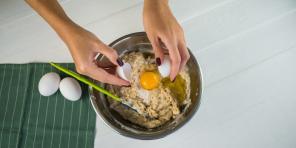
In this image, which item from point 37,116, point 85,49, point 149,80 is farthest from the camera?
point 37,116

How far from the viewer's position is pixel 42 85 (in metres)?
0.91

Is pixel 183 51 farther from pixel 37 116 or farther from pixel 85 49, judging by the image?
pixel 37 116

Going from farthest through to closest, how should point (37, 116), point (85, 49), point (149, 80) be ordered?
point (37, 116)
point (149, 80)
point (85, 49)

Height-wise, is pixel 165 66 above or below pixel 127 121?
above

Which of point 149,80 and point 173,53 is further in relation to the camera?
point 149,80

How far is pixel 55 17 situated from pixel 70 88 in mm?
255

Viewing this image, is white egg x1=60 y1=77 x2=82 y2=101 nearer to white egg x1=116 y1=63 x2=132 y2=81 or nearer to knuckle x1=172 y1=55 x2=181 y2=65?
white egg x1=116 y1=63 x2=132 y2=81

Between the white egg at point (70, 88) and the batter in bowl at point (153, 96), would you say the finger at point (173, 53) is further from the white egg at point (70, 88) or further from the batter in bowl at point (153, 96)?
the white egg at point (70, 88)

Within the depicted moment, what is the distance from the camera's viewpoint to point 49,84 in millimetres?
906

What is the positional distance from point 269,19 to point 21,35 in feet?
2.76

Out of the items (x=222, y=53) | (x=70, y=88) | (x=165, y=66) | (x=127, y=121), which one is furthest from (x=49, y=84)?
(x=222, y=53)

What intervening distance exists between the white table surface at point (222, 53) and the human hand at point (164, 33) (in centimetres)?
28

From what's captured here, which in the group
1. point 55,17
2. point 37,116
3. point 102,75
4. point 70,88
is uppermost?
point 55,17

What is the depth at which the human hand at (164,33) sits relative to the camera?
0.70m
